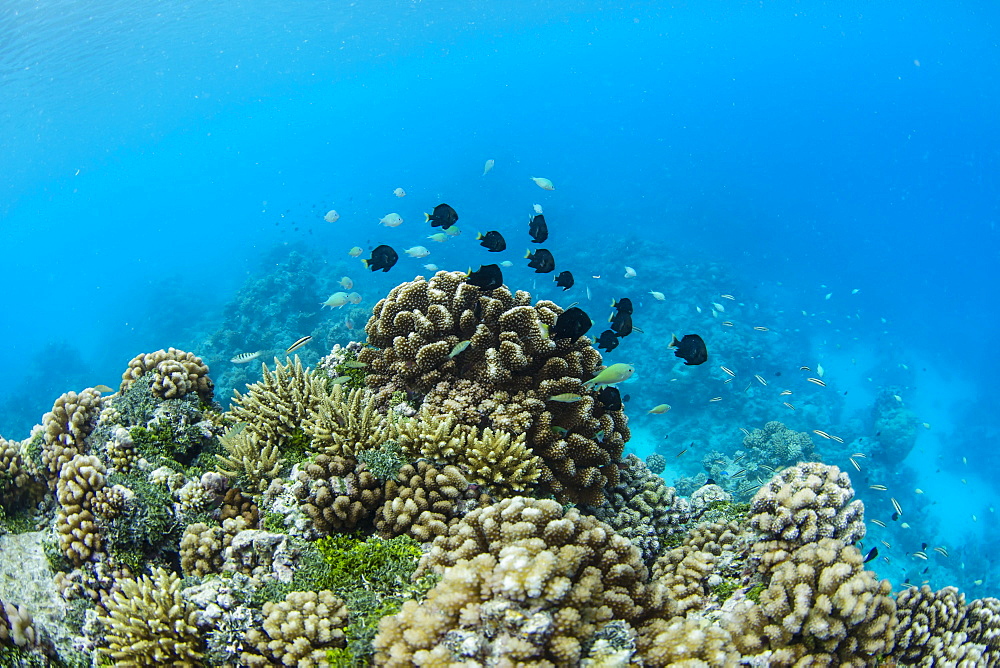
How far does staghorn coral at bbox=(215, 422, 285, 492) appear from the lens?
475cm

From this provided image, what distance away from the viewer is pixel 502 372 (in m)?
5.37

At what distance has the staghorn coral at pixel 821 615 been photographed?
3578 mm

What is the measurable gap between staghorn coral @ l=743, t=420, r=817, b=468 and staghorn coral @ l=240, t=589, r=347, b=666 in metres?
16.5

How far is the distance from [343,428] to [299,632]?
1.87m

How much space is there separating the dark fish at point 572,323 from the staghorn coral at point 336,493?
2558 millimetres

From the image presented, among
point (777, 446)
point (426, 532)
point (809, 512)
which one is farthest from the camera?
point (777, 446)

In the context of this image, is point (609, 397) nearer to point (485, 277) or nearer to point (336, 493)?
point (485, 277)

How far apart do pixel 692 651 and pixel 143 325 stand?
4402 centimetres

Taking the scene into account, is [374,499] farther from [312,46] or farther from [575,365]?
[312,46]

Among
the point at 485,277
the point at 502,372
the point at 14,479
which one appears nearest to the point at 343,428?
the point at 502,372

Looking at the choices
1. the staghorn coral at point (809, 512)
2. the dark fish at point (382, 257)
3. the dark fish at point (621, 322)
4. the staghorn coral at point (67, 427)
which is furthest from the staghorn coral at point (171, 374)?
the staghorn coral at point (809, 512)

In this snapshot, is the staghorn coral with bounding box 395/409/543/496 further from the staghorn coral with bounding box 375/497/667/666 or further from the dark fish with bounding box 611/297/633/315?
the dark fish with bounding box 611/297/633/315

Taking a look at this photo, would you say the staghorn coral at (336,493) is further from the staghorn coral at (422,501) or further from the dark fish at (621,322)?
the dark fish at (621,322)

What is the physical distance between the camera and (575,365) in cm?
567
